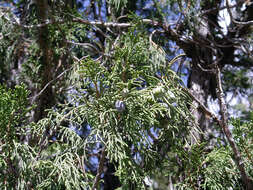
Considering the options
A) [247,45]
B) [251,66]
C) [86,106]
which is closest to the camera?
[86,106]

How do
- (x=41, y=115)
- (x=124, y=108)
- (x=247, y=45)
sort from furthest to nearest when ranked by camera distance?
(x=41, y=115) → (x=247, y=45) → (x=124, y=108)

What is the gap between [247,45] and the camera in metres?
3.20

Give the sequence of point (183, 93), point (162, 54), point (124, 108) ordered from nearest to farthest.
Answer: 1. point (124, 108)
2. point (183, 93)
3. point (162, 54)

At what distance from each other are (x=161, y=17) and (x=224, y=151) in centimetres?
158

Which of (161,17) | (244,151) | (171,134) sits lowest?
→ (244,151)

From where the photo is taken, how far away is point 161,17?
10.6 ft

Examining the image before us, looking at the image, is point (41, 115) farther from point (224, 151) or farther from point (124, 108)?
point (224, 151)

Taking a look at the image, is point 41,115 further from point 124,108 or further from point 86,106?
point 124,108

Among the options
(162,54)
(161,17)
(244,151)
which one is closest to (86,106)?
(162,54)

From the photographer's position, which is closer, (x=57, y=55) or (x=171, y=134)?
(x=171, y=134)

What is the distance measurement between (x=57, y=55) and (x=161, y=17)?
3.98 ft

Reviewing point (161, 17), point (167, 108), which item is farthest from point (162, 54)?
point (167, 108)

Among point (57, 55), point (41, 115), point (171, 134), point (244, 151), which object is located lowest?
point (244, 151)

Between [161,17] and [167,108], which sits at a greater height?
[161,17]
